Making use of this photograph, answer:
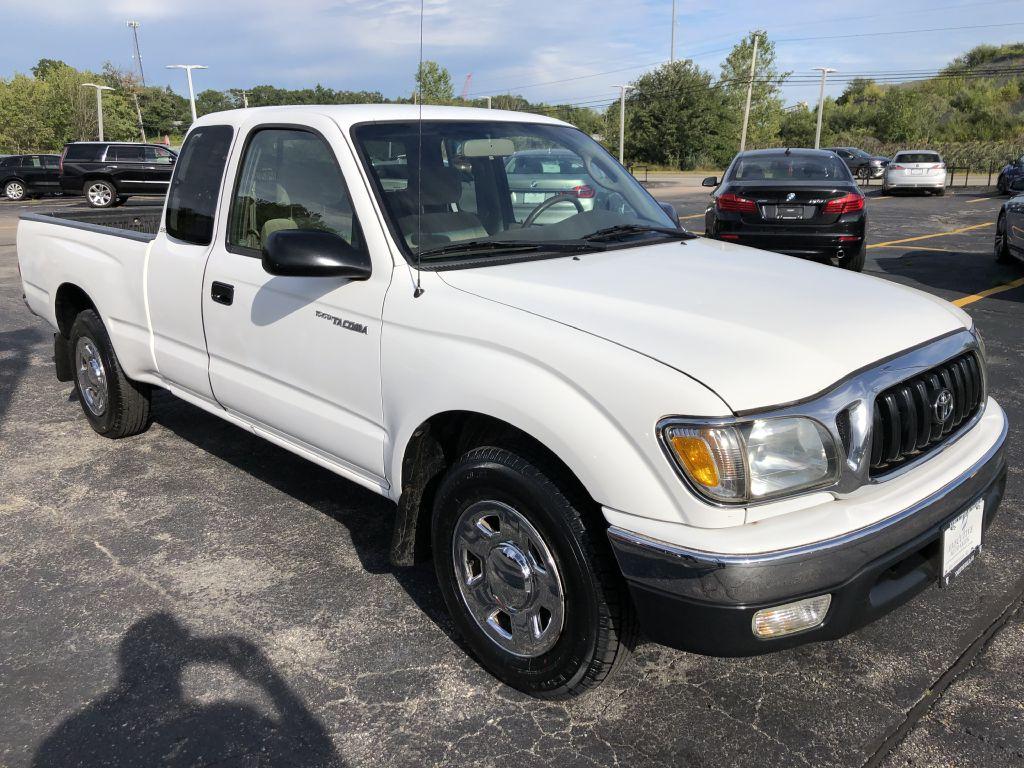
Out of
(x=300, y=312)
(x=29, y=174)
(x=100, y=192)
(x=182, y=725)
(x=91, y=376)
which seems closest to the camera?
(x=182, y=725)

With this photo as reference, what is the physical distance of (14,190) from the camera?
95.4 ft

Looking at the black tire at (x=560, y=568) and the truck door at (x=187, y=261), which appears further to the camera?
the truck door at (x=187, y=261)

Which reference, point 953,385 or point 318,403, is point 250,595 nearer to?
point 318,403

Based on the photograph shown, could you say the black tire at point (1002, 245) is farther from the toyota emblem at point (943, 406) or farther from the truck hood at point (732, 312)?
the toyota emblem at point (943, 406)

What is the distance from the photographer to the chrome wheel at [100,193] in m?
24.9

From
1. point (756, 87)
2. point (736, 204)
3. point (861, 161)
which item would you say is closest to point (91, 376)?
point (736, 204)

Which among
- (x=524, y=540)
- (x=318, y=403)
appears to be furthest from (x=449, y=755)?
(x=318, y=403)

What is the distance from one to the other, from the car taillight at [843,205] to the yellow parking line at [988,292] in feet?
5.28

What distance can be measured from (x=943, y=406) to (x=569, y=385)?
47.8 inches

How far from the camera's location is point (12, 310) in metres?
9.55

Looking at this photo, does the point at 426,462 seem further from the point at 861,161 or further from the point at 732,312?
the point at 861,161

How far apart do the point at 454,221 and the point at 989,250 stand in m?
13.2

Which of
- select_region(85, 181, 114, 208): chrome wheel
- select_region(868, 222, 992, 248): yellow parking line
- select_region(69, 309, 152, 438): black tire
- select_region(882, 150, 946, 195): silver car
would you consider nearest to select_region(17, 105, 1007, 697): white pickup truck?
select_region(69, 309, 152, 438): black tire

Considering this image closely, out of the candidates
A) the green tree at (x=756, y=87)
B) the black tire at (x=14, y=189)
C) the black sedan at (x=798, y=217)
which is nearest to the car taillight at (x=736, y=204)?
the black sedan at (x=798, y=217)
